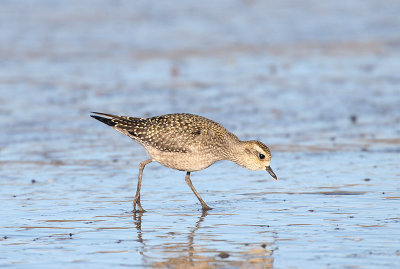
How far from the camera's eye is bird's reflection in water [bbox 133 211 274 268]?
7254mm

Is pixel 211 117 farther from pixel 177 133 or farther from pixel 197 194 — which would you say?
pixel 197 194

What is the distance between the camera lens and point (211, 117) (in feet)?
47.6

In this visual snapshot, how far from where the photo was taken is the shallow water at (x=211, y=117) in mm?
7848

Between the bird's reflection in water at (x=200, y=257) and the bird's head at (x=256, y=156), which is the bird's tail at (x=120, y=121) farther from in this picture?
the bird's reflection in water at (x=200, y=257)

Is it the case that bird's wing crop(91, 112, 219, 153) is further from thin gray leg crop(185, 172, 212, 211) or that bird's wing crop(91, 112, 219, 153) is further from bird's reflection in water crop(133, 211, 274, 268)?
bird's reflection in water crop(133, 211, 274, 268)

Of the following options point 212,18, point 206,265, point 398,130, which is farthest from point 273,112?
point 212,18

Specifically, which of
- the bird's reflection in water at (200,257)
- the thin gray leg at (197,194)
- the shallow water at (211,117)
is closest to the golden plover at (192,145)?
the thin gray leg at (197,194)

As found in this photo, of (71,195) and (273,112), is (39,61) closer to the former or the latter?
(273,112)

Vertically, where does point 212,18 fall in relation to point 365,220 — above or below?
above

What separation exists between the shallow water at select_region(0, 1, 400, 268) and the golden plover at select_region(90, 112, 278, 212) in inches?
14.8

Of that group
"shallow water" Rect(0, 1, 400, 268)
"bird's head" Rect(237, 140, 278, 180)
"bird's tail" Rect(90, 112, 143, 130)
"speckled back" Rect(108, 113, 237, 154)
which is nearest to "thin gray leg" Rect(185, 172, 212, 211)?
"shallow water" Rect(0, 1, 400, 268)

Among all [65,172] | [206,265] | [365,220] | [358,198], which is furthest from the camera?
[65,172]

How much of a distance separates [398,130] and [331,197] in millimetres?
4064

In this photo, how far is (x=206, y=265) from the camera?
7.24 metres
